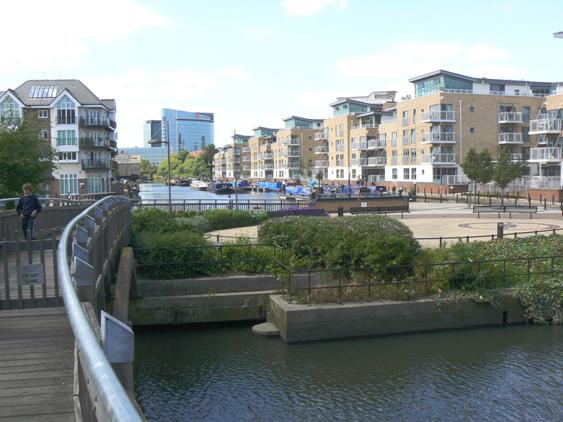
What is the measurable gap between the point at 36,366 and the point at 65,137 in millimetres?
72596

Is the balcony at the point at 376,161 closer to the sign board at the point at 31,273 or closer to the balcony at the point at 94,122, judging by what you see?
the balcony at the point at 94,122

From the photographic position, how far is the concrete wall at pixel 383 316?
16984mm

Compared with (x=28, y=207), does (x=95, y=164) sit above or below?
above

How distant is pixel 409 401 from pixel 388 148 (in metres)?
75.9

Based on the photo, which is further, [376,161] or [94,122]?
[376,161]

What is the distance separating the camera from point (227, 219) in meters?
34.9

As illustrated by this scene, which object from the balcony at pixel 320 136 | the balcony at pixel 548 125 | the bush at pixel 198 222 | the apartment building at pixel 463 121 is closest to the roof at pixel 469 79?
the apartment building at pixel 463 121

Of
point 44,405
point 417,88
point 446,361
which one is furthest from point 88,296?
point 417,88

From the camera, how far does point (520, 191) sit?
6331 cm

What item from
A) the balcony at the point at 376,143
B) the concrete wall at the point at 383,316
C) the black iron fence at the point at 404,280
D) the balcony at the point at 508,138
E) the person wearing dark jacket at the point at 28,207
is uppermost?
the balcony at the point at 376,143

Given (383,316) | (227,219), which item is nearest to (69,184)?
(227,219)

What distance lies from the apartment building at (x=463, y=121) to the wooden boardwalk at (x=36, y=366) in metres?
69.9

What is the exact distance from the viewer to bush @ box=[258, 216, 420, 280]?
61.9ft

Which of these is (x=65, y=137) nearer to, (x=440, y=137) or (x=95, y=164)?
(x=95, y=164)
